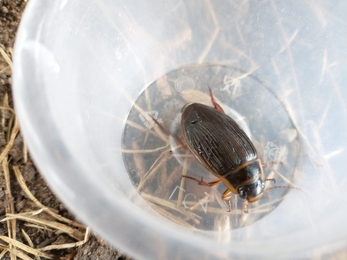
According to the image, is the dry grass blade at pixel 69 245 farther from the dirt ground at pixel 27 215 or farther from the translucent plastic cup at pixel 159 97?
the translucent plastic cup at pixel 159 97

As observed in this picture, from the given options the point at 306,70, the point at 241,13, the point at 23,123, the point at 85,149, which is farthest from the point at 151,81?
the point at 23,123

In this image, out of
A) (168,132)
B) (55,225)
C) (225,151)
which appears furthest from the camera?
(168,132)

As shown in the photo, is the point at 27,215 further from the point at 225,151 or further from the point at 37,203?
the point at 225,151

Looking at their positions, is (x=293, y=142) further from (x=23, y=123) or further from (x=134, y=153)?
(x=23, y=123)

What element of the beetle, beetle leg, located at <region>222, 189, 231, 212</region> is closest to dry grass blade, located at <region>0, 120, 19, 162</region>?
the beetle

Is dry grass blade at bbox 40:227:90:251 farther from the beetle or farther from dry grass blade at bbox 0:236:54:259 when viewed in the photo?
the beetle

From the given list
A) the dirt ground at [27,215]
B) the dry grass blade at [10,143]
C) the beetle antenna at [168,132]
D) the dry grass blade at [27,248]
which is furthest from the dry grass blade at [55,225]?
the beetle antenna at [168,132]

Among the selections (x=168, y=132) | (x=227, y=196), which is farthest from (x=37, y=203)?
(x=227, y=196)
